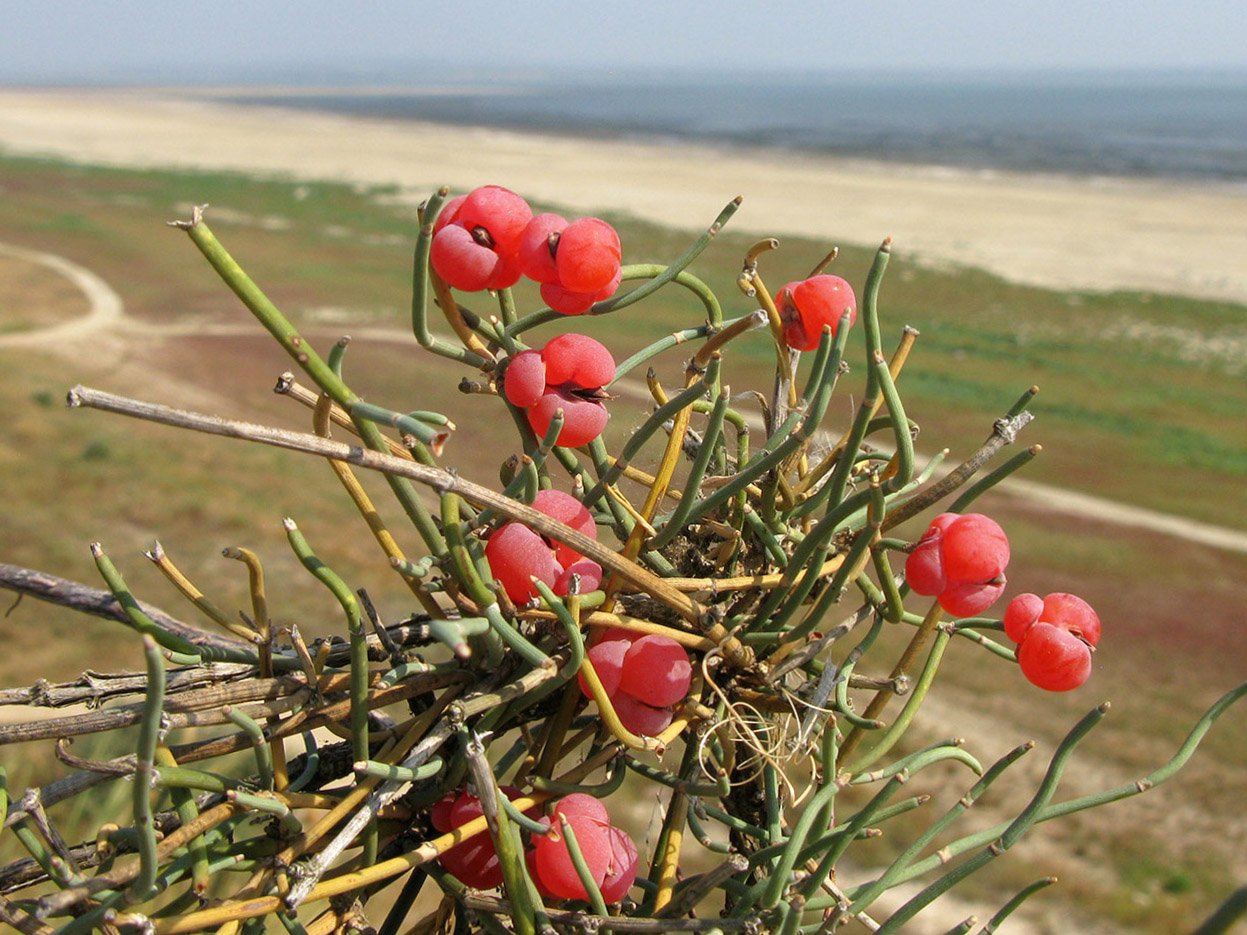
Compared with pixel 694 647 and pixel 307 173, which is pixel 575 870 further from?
pixel 307 173

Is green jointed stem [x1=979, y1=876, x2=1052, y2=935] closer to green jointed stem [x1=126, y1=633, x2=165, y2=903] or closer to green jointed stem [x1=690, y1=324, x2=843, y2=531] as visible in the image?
green jointed stem [x1=690, y1=324, x2=843, y2=531]

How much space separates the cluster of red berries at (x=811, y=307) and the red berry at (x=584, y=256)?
0.67 ft

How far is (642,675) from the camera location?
815 millimetres

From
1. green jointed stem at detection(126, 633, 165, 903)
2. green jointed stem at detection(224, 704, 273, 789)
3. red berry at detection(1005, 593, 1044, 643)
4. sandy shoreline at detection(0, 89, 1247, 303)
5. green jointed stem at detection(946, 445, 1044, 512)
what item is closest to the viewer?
green jointed stem at detection(126, 633, 165, 903)

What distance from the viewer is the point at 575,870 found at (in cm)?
81

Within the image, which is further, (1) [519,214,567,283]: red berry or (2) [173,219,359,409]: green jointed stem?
(1) [519,214,567,283]: red berry

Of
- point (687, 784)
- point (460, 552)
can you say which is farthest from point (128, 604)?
point (687, 784)

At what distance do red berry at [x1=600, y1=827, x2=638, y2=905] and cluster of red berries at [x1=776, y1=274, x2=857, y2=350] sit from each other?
47 cm

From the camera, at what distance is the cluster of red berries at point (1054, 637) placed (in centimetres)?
86

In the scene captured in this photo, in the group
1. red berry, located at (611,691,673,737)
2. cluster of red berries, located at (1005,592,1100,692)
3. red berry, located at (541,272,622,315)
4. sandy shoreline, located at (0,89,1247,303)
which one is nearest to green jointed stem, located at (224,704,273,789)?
red berry, located at (611,691,673,737)

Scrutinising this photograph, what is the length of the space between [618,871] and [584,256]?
0.51 m

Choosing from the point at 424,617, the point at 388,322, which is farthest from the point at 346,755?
the point at 388,322

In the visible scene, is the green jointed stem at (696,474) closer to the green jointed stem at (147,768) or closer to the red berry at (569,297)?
the red berry at (569,297)

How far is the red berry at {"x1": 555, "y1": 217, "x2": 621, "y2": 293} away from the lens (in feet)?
2.62
